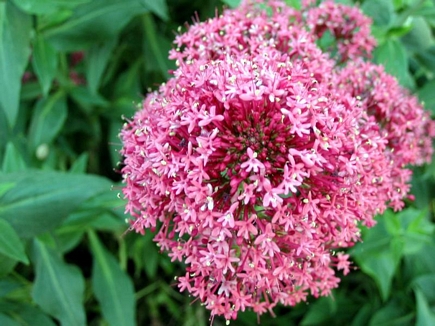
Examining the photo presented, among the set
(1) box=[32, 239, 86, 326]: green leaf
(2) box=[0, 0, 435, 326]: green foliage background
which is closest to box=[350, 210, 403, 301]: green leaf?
(2) box=[0, 0, 435, 326]: green foliage background

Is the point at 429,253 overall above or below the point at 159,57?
below

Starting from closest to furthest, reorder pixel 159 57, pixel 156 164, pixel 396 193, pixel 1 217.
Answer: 1. pixel 156 164
2. pixel 396 193
3. pixel 1 217
4. pixel 159 57

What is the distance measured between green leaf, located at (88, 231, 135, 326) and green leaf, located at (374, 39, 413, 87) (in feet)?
5.33

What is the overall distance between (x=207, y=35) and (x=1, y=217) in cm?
106

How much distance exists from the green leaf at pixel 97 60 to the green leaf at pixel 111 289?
77 cm

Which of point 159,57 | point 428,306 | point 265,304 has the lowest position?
point 428,306

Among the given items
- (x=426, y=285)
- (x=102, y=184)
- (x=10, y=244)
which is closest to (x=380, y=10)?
(x=426, y=285)

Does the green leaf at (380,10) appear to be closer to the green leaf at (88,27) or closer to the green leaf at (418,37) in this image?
the green leaf at (418,37)

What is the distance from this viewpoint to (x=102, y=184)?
6.81 feet

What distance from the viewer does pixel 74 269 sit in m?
2.27

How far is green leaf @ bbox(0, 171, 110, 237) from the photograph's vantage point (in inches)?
77.8

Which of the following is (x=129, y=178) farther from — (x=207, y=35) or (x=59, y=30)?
(x=59, y=30)

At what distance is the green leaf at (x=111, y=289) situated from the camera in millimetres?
2510

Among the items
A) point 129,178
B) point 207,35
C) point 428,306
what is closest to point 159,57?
point 207,35
